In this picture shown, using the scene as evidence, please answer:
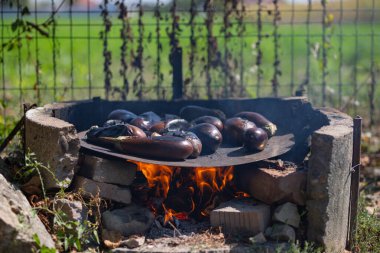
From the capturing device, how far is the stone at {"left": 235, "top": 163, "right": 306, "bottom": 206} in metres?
5.20

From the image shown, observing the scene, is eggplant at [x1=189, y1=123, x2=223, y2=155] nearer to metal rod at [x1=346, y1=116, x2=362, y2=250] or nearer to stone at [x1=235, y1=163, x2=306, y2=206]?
stone at [x1=235, y1=163, x2=306, y2=206]

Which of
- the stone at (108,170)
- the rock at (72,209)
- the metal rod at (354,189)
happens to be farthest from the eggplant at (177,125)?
the metal rod at (354,189)

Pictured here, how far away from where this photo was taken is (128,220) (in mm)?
5246

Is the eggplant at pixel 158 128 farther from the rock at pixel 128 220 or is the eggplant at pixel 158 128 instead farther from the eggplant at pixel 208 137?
the rock at pixel 128 220

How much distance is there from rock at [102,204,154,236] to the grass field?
9.04 ft

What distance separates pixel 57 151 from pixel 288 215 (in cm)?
174

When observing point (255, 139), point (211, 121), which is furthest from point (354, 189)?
point (211, 121)

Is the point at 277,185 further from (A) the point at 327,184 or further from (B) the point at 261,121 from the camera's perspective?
(B) the point at 261,121

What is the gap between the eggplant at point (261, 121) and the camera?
623 centimetres

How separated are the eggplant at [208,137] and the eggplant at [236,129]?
0.25 metres

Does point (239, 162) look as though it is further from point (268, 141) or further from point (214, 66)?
point (214, 66)

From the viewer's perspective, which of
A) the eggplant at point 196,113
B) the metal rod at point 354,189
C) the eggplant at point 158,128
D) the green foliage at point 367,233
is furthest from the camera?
the eggplant at point 196,113

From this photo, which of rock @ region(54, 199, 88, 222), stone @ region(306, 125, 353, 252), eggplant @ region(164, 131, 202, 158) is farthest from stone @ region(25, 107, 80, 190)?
stone @ region(306, 125, 353, 252)

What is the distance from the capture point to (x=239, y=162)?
5.41m
